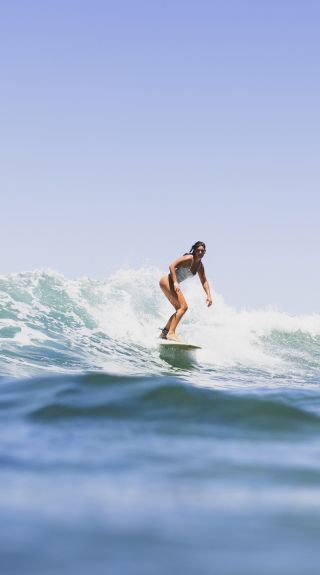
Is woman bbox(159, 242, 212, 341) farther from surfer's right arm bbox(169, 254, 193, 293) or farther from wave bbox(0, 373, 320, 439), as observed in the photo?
wave bbox(0, 373, 320, 439)

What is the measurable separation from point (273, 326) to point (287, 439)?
19.8m

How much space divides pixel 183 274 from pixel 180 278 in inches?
4.4

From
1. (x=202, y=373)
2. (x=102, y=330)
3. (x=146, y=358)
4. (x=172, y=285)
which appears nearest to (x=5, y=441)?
(x=202, y=373)

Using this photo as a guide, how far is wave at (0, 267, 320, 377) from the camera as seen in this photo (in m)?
11.1

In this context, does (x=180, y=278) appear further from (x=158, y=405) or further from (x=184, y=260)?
(x=158, y=405)

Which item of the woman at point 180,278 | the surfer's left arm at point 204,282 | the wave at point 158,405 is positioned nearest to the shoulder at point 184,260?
the woman at point 180,278

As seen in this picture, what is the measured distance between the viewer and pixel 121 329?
17609 mm

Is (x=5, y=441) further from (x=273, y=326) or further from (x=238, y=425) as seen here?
(x=273, y=326)

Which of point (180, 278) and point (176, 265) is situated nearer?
point (176, 265)

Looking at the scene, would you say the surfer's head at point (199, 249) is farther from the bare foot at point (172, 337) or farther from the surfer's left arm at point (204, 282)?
the bare foot at point (172, 337)

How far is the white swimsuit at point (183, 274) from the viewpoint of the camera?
13.9m

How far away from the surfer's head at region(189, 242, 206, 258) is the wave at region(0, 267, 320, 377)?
6.53 ft

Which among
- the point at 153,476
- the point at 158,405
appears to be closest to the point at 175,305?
the point at 158,405

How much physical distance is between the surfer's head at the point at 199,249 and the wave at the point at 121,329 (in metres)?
1.99
